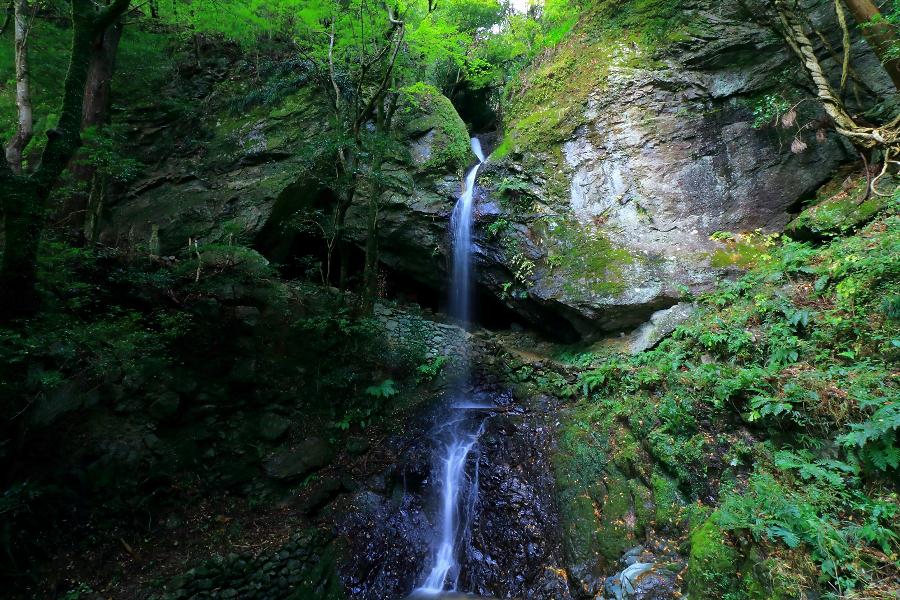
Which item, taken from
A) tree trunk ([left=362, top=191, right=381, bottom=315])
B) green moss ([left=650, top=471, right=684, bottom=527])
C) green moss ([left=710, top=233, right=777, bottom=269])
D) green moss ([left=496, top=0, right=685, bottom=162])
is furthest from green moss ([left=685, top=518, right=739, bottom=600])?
green moss ([left=496, top=0, right=685, bottom=162])

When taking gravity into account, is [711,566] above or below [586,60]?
below

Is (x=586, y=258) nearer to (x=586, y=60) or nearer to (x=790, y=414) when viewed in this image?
(x=790, y=414)

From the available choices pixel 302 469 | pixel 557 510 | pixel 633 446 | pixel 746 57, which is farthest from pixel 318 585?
pixel 746 57

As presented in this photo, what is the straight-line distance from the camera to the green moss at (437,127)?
1049 centimetres

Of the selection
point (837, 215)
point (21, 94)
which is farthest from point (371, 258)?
point (837, 215)

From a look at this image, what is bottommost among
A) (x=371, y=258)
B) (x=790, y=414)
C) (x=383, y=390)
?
(x=383, y=390)

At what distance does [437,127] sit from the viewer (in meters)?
10.9

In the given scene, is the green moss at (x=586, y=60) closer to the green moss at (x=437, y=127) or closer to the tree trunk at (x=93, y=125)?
the green moss at (x=437, y=127)

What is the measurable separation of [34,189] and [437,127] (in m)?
8.63

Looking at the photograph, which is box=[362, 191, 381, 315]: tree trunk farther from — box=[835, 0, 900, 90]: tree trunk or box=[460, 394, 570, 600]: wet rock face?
box=[835, 0, 900, 90]: tree trunk

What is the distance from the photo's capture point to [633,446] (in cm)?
523

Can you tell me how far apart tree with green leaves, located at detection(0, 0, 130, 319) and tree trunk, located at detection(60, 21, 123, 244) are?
2.85 m

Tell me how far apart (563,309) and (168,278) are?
6.94 meters

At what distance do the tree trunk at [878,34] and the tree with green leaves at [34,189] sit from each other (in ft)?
32.6
